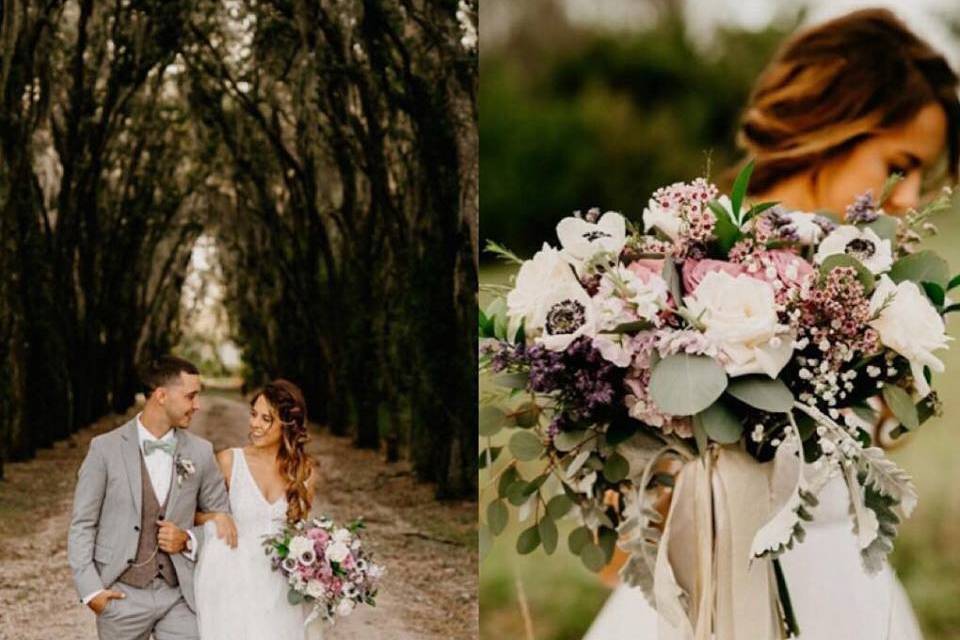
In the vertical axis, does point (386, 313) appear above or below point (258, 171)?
below

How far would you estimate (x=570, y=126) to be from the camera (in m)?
4.38

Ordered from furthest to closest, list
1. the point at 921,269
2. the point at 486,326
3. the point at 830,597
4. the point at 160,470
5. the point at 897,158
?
1. the point at 897,158
2. the point at 160,470
3. the point at 830,597
4. the point at 486,326
5. the point at 921,269

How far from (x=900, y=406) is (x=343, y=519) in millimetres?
→ 2635

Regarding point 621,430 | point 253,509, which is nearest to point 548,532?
point 621,430

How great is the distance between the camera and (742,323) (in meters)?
1.85

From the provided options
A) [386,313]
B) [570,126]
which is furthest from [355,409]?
[570,126]

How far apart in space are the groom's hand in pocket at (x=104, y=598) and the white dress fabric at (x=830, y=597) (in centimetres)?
130

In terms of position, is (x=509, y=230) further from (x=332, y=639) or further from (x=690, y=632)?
(x=690, y=632)

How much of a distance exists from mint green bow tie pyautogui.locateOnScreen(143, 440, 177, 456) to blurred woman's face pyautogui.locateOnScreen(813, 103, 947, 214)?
216 cm

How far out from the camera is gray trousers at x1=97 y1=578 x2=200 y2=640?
3383 millimetres

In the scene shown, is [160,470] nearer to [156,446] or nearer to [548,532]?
[156,446]

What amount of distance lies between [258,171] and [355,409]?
907 millimetres

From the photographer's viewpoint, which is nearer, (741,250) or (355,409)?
(741,250)

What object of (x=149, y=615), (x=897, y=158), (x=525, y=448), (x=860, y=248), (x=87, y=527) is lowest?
(x=149, y=615)
